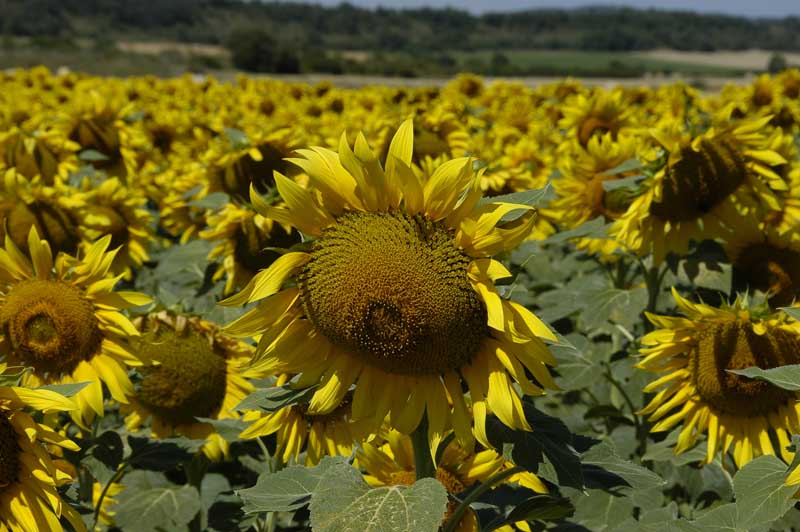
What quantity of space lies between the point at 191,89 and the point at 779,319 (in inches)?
415

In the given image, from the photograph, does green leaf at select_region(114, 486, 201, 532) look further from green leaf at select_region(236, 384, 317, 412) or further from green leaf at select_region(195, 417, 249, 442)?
green leaf at select_region(236, 384, 317, 412)

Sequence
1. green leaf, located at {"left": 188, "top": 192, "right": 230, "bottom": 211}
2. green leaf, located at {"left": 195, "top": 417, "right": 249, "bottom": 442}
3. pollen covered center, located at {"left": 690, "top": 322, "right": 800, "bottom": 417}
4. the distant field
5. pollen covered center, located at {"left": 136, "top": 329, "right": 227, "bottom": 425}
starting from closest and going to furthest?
pollen covered center, located at {"left": 690, "top": 322, "right": 800, "bottom": 417}
green leaf, located at {"left": 195, "top": 417, "right": 249, "bottom": 442}
pollen covered center, located at {"left": 136, "top": 329, "right": 227, "bottom": 425}
green leaf, located at {"left": 188, "top": 192, "right": 230, "bottom": 211}
the distant field

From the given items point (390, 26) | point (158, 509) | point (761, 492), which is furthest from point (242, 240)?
point (390, 26)

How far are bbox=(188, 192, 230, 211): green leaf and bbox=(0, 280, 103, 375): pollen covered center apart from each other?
1284mm

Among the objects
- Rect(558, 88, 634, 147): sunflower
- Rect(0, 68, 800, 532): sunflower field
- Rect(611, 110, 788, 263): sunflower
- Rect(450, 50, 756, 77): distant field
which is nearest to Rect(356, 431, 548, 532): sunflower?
Rect(0, 68, 800, 532): sunflower field

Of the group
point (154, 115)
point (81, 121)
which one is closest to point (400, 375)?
point (81, 121)

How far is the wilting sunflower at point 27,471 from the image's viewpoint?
1.87 metres

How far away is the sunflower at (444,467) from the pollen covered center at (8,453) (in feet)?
2.70

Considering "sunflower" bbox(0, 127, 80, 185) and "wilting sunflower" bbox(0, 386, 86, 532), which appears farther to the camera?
"sunflower" bbox(0, 127, 80, 185)

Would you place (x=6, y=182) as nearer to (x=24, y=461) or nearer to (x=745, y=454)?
(x=24, y=461)

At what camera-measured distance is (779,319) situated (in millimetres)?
2434

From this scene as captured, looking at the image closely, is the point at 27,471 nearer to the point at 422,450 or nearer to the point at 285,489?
the point at 285,489

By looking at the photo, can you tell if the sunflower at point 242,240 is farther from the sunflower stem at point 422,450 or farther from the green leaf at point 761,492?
the green leaf at point 761,492

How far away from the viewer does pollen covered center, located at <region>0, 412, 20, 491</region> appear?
1.87 meters
